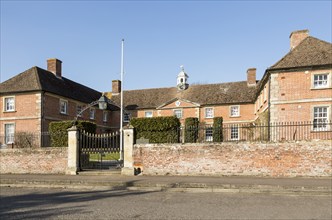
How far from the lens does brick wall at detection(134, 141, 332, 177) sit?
12445 millimetres

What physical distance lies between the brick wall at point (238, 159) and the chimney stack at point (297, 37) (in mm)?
16694

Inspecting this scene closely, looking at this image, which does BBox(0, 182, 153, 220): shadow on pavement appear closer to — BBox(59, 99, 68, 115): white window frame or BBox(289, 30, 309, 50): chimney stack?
BBox(59, 99, 68, 115): white window frame

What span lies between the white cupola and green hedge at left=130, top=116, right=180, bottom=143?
75.1ft

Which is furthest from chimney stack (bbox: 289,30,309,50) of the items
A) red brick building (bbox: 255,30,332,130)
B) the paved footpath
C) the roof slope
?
the roof slope

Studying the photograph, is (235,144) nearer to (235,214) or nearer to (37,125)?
(235,214)

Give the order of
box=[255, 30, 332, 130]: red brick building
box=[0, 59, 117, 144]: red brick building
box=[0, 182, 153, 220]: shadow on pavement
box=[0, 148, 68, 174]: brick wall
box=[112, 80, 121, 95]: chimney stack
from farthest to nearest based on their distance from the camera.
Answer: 1. box=[112, 80, 121, 95]: chimney stack
2. box=[0, 59, 117, 144]: red brick building
3. box=[255, 30, 332, 130]: red brick building
4. box=[0, 148, 68, 174]: brick wall
5. box=[0, 182, 153, 220]: shadow on pavement

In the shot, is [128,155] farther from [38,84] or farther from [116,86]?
[116,86]

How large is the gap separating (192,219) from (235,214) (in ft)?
3.77

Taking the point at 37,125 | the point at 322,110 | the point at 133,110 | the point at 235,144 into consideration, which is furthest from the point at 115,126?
the point at 235,144

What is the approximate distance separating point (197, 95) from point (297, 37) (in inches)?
635

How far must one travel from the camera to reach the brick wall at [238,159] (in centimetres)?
1245

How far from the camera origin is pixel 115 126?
138 feet

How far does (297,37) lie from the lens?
26328mm

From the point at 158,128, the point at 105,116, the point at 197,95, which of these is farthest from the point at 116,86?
the point at 158,128
